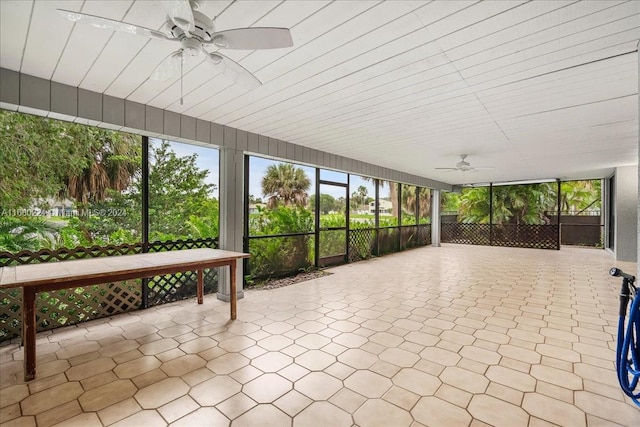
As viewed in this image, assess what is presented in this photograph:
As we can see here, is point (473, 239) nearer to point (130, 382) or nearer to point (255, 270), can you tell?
point (255, 270)

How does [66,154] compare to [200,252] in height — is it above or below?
above

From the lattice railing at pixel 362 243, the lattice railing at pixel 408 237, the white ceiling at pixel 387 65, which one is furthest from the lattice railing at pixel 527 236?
the white ceiling at pixel 387 65

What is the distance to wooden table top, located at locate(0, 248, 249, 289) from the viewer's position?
7.25 ft

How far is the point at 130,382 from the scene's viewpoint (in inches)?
84.8

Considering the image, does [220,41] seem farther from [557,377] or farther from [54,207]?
[557,377]

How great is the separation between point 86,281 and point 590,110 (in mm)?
5153

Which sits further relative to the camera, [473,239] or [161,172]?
[473,239]

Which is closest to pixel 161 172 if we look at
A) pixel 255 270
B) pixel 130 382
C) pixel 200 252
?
pixel 200 252

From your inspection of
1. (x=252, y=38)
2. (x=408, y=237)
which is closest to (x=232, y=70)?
(x=252, y=38)

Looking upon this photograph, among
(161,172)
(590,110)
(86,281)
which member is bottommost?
(86,281)

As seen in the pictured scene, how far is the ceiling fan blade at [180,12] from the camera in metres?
1.34

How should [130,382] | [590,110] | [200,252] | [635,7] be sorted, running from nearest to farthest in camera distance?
[635,7] → [130,382] → [590,110] → [200,252]

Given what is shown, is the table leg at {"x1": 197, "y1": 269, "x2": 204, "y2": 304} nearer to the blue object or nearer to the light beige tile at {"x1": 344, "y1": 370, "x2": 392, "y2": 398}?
the light beige tile at {"x1": 344, "y1": 370, "x2": 392, "y2": 398}

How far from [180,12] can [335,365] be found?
2480 millimetres
